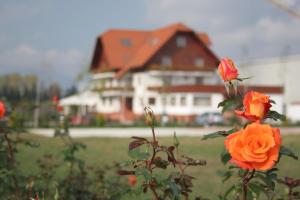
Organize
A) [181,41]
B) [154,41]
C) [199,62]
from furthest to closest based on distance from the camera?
[199,62], [154,41], [181,41]

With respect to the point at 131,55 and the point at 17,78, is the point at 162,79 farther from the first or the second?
the point at 17,78

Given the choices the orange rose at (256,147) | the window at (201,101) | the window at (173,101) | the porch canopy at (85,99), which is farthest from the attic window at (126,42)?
the orange rose at (256,147)

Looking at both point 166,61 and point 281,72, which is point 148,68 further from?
point 281,72

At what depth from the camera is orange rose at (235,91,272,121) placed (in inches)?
57.2

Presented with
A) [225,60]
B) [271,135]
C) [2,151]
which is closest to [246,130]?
[271,135]

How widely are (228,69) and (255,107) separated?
23 cm

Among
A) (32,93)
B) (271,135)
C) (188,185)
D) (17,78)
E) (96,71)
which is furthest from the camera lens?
(17,78)

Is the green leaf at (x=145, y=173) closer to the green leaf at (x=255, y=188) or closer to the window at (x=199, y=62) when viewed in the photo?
the green leaf at (x=255, y=188)

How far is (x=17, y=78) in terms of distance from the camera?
62.6 m

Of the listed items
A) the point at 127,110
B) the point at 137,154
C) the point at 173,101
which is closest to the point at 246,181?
the point at 137,154

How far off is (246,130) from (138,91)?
44.0 meters

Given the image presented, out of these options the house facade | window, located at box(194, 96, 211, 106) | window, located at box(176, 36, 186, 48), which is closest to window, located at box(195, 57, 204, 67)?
the house facade

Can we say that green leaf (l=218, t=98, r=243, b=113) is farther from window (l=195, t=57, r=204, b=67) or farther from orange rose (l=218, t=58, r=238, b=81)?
window (l=195, t=57, r=204, b=67)

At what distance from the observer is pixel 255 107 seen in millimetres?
1462
